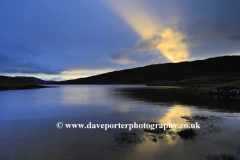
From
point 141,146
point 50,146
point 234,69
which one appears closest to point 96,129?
point 50,146

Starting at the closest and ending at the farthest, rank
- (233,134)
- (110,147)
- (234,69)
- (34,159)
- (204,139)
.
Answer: (34,159) → (110,147) → (204,139) → (233,134) → (234,69)

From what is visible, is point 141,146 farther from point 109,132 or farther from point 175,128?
point 175,128

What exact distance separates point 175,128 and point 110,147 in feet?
21.0

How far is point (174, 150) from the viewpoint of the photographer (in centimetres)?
749

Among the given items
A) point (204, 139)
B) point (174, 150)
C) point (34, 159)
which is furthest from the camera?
point (204, 139)

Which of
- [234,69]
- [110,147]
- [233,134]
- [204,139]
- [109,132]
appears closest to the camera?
[110,147]

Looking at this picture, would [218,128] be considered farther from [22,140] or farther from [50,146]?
[22,140]

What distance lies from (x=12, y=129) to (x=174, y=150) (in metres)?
13.6

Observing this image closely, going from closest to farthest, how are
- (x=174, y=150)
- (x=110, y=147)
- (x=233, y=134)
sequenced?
(x=174, y=150), (x=110, y=147), (x=233, y=134)

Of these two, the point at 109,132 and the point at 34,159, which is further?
the point at 109,132

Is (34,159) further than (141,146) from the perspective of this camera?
No

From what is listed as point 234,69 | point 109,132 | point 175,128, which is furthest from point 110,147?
point 234,69

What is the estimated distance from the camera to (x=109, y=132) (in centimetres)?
1056

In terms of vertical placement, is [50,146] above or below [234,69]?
below
